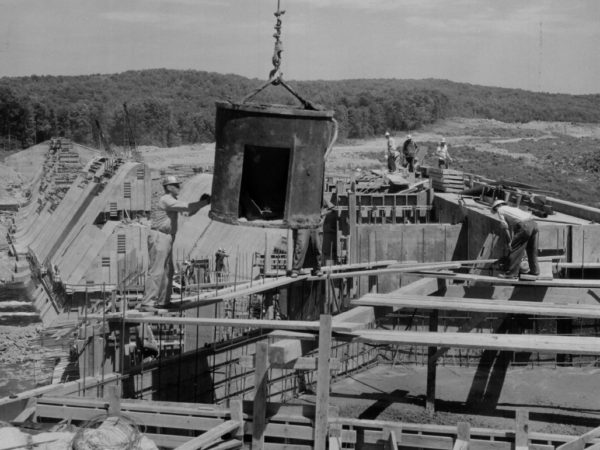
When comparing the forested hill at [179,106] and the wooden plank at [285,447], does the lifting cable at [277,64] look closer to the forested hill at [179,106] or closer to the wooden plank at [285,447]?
the wooden plank at [285,447]

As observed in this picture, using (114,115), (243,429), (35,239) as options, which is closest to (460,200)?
(243,429)

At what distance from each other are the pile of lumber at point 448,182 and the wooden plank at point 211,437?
766 inches

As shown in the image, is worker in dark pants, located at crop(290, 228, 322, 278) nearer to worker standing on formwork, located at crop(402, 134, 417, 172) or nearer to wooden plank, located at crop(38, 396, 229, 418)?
wooden plank, located at crop(38, 396, 229, 418)

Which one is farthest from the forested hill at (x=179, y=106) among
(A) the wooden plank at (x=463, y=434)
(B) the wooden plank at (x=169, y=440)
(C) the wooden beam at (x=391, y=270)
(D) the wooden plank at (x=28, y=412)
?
(A) the wooden plank at (x=463, y=434)

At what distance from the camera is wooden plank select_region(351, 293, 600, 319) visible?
10.5 meters

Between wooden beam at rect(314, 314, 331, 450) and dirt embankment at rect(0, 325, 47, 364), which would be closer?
wooden beam at rect(314, 314, 331, 450)

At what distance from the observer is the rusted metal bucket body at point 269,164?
9602 mm

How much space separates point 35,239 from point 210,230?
13.6 metres

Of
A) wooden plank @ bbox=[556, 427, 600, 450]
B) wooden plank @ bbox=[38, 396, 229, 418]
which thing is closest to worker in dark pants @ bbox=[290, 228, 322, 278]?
wooden plank @ bbox=[38, 396, 229, 418]

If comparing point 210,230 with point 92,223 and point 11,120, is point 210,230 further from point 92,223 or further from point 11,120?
point 11,120

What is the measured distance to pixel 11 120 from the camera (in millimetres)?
79812

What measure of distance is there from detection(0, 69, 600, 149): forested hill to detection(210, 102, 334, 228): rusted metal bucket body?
34588mm

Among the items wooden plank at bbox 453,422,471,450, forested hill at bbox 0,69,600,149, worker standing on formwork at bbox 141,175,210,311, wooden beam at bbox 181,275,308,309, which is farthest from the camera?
forested hill at bbox 0,69,600,149

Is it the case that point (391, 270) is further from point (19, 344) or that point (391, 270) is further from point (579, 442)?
point (19, 344)
